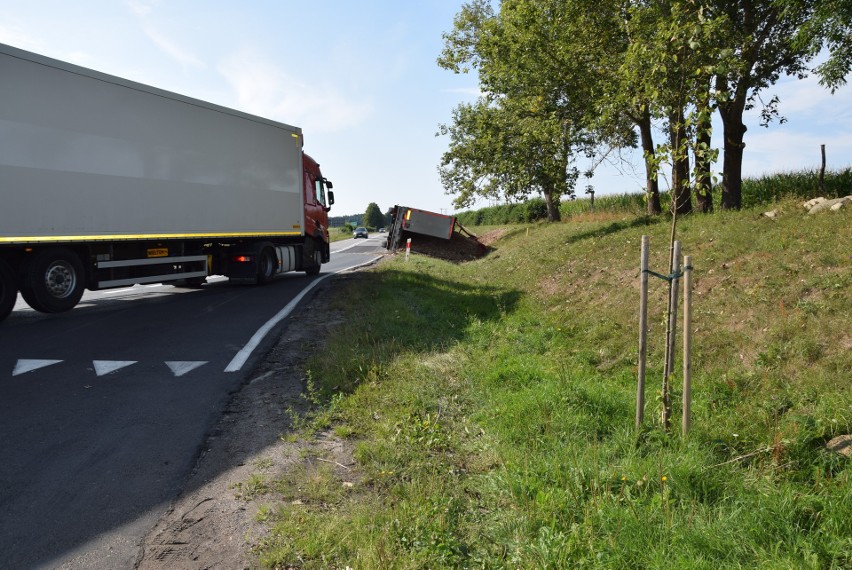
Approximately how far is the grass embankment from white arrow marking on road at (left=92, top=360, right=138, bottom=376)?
2200 mm

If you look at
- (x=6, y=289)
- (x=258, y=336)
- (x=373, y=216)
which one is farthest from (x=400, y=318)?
(x=373, y=216)

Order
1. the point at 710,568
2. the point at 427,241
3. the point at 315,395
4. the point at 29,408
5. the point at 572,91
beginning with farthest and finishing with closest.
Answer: the point at 427,241
the point at 572,91
the point at 315,395
the point at 29,408
the point at 710,568

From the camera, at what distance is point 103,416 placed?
493 centimetres

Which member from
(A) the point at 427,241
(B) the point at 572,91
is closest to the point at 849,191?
(B) the point at 572,91

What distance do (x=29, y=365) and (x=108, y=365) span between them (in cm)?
83

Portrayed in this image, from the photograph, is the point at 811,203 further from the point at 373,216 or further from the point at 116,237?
the point at 373,216

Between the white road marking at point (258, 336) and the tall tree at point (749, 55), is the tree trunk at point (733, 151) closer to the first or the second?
the tall tree at point (749, 55)

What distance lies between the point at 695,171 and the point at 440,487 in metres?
3.00

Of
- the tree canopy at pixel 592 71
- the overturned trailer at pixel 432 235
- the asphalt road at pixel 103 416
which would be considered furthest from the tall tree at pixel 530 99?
the asphalt road at pixel 103 416

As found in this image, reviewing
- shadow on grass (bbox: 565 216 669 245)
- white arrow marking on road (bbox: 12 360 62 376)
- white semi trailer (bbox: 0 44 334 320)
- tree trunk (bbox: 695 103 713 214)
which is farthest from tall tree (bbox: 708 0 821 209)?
white arrow marking on road (bbox: 12 360 62 376)

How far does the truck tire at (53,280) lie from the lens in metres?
9.19

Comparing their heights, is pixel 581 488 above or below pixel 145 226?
below

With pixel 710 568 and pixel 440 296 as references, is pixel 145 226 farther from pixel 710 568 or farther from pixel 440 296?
pixel 710 568

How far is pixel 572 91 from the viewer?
16562 millimetres
